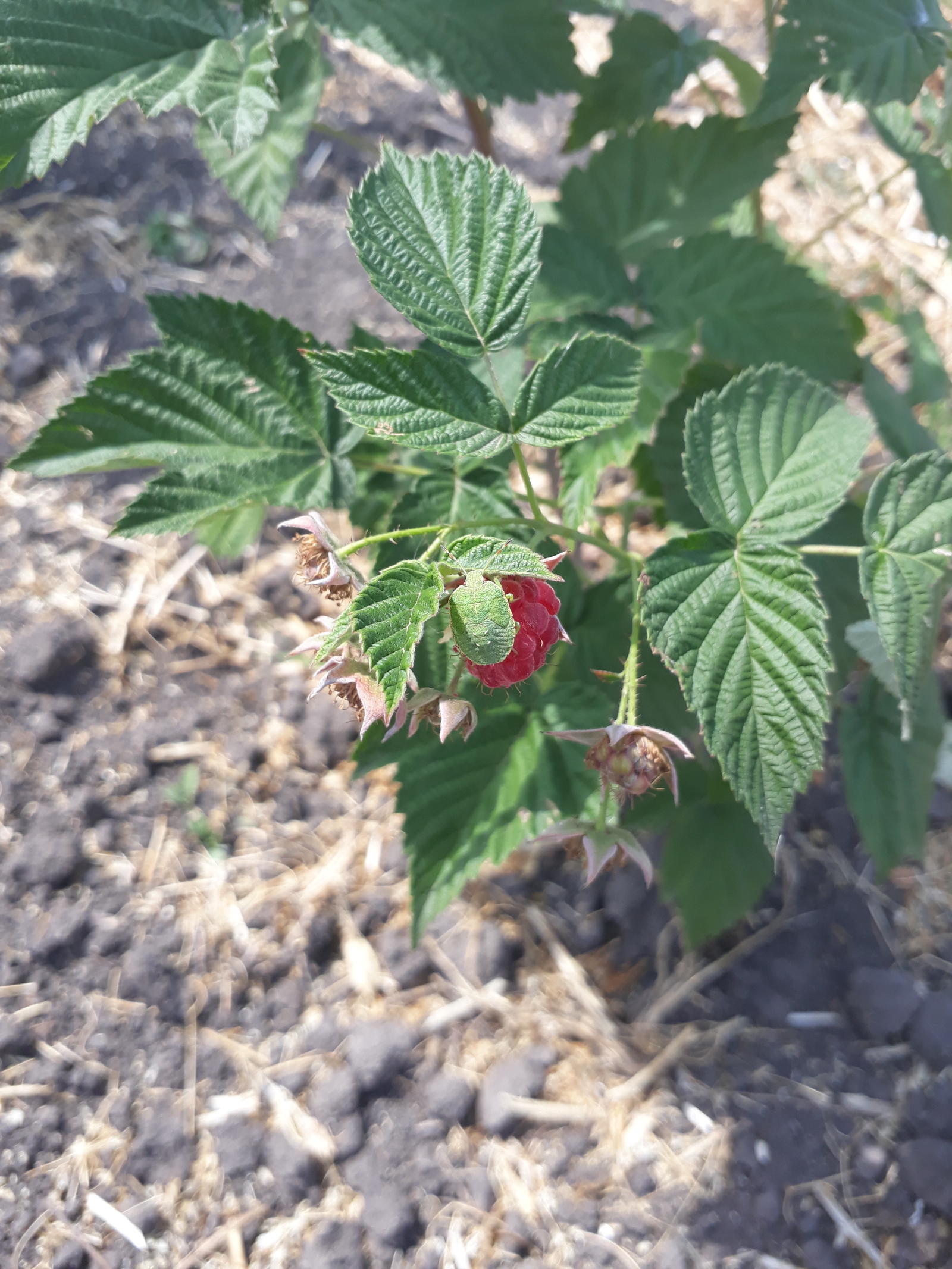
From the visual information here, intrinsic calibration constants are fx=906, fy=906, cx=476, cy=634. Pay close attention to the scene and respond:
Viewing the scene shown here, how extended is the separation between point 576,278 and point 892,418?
0.59 m

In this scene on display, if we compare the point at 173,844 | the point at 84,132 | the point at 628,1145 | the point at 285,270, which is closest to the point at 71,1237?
the point at 173,844

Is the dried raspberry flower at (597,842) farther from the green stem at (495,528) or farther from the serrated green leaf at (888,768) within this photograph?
the serrated green leaf at (888,768)

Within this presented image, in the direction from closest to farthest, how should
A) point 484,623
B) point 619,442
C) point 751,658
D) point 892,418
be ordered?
point 484,623, point 751,658, point 619,442, point 892,418

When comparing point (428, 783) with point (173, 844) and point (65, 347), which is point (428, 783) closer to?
point (173, 844)

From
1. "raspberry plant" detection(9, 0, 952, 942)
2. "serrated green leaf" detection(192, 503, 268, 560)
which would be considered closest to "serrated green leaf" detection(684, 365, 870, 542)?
"raspberry plant" detection(9, 0, 952, 942)

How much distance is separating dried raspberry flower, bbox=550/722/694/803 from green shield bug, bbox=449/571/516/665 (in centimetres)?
21

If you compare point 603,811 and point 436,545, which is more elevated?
point 436,545

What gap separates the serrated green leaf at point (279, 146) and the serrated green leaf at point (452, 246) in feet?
1.05

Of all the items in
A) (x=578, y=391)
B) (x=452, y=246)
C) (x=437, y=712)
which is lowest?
(x=437, y=712)

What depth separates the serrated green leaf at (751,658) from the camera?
95 cm

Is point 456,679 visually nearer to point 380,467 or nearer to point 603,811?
point 603,811

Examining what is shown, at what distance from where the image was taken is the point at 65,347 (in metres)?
2.30

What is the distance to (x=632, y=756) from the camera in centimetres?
92

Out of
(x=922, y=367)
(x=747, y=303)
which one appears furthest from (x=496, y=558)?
(x=922, y=367)
